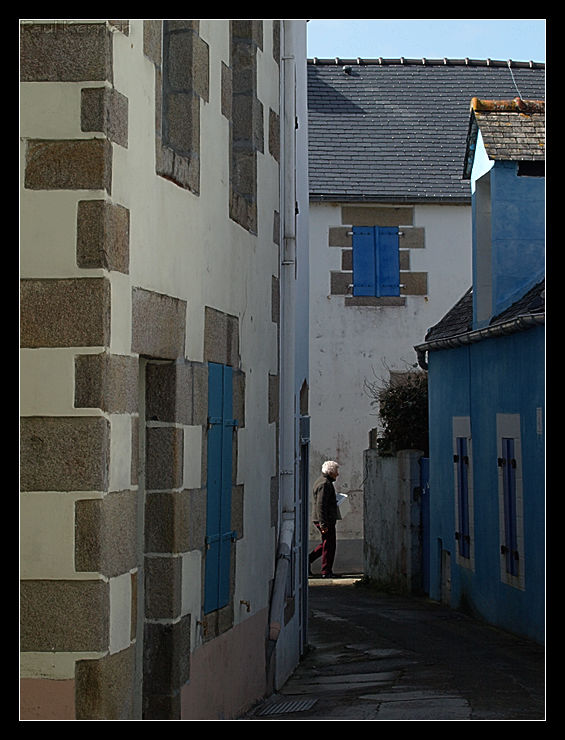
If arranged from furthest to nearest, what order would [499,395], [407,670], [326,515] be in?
1. [326,515]
2. [499,395]
3. [407,670]

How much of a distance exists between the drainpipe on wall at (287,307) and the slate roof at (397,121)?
10.7 metres

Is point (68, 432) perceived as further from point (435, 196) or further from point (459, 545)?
point (435, 196)

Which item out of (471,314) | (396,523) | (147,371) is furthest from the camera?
(396,523)

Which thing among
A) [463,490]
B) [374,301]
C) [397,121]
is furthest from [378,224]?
[463,490]

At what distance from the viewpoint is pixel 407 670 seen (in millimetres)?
9438

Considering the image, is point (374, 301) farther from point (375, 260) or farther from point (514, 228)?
point (514, 228)

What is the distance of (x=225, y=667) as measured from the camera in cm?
710

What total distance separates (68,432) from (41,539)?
0.43 meters

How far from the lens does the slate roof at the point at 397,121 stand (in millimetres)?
20391

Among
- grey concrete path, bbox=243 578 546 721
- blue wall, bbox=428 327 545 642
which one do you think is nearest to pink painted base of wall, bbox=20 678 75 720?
grey concrete path, bbox=243 578 546 721

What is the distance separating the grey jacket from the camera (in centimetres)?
→ 1725

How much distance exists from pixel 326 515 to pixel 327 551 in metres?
0.55

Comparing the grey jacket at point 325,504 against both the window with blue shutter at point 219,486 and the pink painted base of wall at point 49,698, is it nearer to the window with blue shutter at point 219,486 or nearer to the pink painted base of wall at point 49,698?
the window with blue shutter at point 219,486
